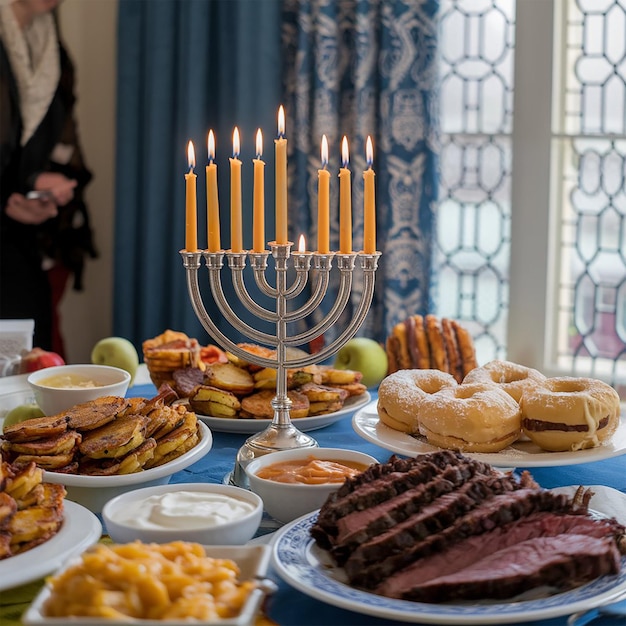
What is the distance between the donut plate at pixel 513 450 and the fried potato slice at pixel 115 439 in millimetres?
413

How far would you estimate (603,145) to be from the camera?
10.7ft

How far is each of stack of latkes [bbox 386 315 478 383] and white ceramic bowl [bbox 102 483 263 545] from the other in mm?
1128

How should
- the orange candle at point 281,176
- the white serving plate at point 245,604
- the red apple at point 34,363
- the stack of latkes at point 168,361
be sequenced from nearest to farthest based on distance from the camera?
the white serving plate at point 245,604 → the orange candle at point 281,176 → the stack of latkes at point 168,361 → the red apple at point 34,363

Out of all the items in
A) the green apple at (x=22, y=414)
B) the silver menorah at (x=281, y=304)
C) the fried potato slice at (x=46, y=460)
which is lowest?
the green apple at (x=22, y=414)

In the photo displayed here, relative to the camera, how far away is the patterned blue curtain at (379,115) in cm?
337

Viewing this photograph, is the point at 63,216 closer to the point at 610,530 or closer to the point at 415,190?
the point at 415,190

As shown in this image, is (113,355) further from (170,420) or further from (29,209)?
(29,209)

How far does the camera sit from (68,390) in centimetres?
167

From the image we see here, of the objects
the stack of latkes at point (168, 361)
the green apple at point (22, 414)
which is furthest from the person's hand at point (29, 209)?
the green apple at point (22, 414)

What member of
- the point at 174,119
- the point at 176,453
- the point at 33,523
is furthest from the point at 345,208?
the point at 174,119

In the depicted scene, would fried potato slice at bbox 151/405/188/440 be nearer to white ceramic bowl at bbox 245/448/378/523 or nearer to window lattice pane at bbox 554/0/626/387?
white ceramic bowl at bbox 245/448/378/523

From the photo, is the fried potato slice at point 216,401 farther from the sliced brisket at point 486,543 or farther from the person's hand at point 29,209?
the person's hand at point 29,209

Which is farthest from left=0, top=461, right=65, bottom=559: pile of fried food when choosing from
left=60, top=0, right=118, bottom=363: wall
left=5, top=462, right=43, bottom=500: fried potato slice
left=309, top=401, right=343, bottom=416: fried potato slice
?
left=60, top=0, right=118, bottom=363: wall

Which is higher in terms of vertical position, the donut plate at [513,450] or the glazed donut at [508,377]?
the glazed donut at [508,377]
